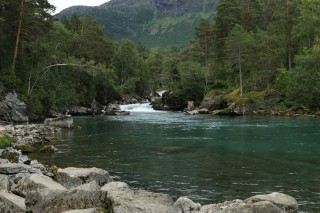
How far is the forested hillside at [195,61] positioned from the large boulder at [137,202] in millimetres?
43680

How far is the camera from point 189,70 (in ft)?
297

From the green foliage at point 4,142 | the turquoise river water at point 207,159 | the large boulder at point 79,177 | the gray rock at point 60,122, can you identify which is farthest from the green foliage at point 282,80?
the large boulder at point 79,177

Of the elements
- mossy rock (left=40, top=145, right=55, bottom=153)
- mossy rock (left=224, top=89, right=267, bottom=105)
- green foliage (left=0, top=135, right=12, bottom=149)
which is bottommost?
mossy rock (left=40, top=145, right=55, bottom=153)

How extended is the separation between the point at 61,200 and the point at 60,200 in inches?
1.4

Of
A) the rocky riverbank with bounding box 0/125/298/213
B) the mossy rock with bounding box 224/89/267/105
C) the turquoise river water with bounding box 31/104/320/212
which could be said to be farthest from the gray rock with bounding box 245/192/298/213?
the mossy rock with bounding box 224/89/267/105

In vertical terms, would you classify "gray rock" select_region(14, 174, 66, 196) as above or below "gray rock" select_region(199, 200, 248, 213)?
above

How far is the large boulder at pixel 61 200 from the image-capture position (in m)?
12.9

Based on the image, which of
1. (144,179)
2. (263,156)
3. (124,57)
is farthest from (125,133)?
(124,57)

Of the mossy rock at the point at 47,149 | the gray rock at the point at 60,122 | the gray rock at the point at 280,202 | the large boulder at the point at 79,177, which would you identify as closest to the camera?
the gray rock at the point at 280,202

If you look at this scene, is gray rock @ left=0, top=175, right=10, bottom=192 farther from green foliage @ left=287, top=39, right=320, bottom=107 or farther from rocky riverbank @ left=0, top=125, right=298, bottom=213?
green foliage @ left=287, top=39, right=320, bottom=107

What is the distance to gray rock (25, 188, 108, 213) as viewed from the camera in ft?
42.3

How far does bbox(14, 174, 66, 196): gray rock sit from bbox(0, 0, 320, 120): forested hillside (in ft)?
132

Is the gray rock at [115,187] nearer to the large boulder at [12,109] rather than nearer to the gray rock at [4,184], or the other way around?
the gray rock at [4,184]

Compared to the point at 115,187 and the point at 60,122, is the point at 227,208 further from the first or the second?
the point at 60,122
